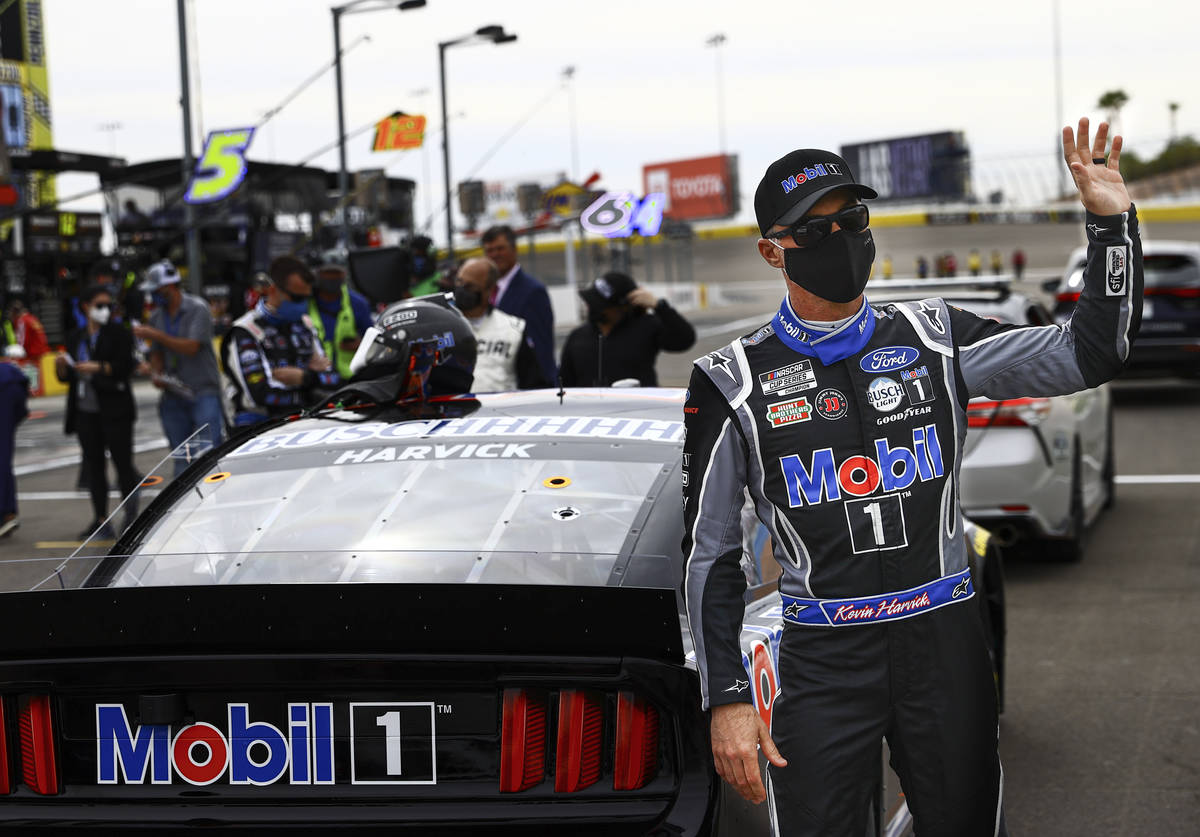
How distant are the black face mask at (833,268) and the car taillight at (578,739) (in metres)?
0.87

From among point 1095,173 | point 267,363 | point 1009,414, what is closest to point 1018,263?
point 1009,414

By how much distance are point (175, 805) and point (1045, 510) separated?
6.21 m

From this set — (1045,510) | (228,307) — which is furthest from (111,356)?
(228,307)

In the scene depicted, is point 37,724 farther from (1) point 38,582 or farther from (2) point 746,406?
(2) point 746,406

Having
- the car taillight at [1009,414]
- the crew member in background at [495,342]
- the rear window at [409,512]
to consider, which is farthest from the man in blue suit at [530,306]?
the rear window at [409,512]

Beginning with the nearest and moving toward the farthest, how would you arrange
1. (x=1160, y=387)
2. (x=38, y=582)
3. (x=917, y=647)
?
(x=917, y=647) → (x=38, y=582) → (x=1160, y=387)

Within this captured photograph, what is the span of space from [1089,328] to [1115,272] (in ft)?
0.37

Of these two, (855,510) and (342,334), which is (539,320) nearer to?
(342,334)

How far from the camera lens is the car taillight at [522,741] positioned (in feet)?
9.17

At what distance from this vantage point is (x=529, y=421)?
13.2 feet

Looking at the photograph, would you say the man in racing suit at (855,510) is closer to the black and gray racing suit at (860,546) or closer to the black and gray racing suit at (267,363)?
the black and gray racing suit at (860,546)

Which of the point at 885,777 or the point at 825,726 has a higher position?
the point at 825,726

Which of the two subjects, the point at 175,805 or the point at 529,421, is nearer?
the point at 175,805

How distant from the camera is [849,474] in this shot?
282cm
